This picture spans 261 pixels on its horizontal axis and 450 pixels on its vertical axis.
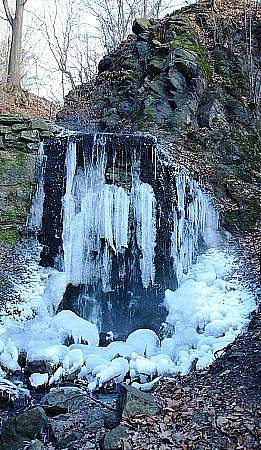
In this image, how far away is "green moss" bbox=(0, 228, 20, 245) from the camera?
9.51m

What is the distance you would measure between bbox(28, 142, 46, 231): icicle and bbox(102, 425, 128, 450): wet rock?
19.6 ft

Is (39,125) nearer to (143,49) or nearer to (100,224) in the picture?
(100,224)

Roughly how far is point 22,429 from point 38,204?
18.6 ft

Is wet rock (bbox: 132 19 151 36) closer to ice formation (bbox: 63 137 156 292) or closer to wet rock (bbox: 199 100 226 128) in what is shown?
wet rock (bbox: 199 100 226 128)

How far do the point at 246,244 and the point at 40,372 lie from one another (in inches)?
196

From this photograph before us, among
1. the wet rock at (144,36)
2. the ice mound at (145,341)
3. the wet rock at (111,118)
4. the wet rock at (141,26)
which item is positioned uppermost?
the wet rock at (141,26)

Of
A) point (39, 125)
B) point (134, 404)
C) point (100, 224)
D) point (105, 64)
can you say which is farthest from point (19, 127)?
point (134, 404)

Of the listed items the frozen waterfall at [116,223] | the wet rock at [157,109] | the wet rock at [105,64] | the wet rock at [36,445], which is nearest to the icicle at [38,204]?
the frozen waterfall at [116,223]

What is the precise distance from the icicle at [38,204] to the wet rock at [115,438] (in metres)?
5.97

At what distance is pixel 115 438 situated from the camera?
434 cm

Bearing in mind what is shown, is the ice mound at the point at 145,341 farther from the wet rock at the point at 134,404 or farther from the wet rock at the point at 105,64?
the wet rock at the point at 105,64

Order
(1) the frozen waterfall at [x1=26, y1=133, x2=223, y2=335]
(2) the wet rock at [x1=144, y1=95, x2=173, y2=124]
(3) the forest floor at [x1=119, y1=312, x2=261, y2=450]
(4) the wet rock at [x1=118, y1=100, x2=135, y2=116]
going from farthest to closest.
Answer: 1. (4) the wet rock at [x1=118, y1=100, x2=135, y2=116]
2. (2) the wet rock at [x1=144, y1=95, x2=173, y2=124]
3. (1) the frozen waterfall at [x1=26, y1=133, x2=223, y2=335]
4. (3) the forest floor at [x1=119, y1=312, x2=261, y2=450]

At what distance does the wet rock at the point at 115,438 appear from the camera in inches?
168

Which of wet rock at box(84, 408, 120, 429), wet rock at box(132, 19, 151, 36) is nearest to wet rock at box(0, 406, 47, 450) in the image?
wet rock at box(84, 408, 120, 429)
